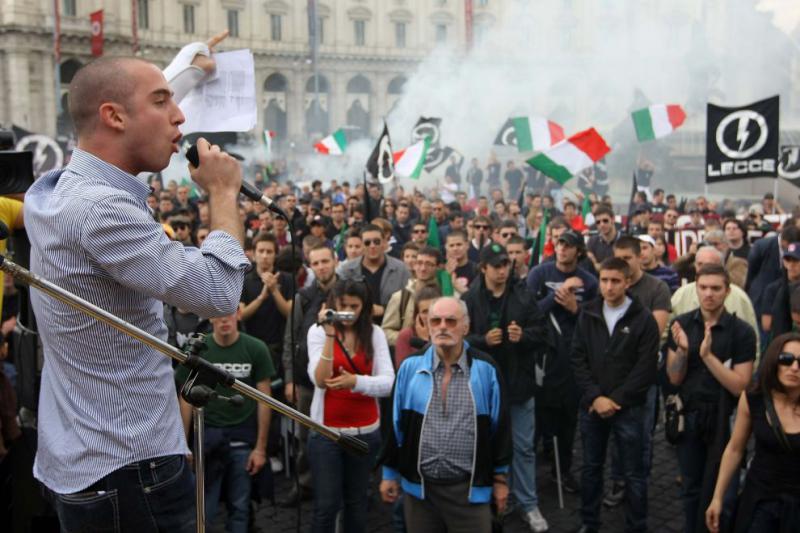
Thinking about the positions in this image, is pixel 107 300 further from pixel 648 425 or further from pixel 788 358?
pixel 648 425

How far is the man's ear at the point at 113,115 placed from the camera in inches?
72.0

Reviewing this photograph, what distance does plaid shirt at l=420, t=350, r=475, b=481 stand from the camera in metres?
4.11

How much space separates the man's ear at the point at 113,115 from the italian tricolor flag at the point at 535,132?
14.9 m

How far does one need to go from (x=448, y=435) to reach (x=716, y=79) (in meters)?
33.8

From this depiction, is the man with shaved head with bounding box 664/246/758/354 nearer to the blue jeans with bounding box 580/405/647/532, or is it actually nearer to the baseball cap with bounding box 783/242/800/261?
the baseball cap with bounding box 783/242/800/261

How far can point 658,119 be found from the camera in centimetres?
1620

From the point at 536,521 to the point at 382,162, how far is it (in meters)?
8.19

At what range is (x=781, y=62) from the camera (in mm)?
33125

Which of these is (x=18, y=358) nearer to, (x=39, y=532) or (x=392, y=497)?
(x=39, y=532)

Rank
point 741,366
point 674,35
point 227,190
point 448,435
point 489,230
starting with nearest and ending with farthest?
point 227,190 < point 448,435 < point 741,366 < point 489,230 < point 674,35

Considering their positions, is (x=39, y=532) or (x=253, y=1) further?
(x=253, y=1)

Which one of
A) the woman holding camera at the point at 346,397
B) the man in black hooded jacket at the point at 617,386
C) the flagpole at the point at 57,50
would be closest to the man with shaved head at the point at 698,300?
the man in black hooded jacket at the point at 617,386

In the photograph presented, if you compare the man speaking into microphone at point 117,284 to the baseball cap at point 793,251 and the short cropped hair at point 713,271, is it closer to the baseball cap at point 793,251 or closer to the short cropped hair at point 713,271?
the short cropped hair at point 713,271

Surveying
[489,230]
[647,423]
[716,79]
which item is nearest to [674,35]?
[716,79]
